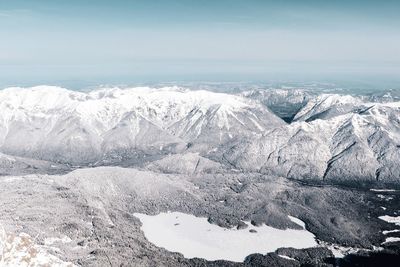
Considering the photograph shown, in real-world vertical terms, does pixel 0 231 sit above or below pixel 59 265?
above

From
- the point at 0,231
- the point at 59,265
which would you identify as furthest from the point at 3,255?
the point at 59,265

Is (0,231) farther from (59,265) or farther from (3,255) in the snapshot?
(59,265)

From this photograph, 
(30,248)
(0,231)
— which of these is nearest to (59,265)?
(30,248)

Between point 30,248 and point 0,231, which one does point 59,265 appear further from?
point 0,231

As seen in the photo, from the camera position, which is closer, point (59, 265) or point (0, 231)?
point (0, 231)

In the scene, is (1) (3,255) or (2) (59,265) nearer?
(1) (3,255)
